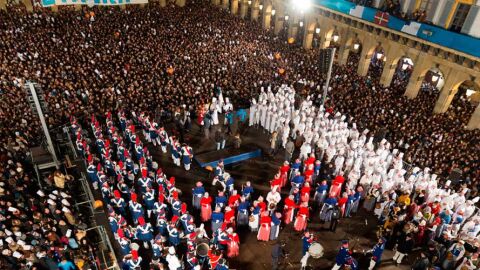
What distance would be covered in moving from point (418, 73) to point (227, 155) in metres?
14.8

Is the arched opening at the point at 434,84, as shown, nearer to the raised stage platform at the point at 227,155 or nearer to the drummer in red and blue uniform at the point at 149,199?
the raised stage platform at the point at 227,155

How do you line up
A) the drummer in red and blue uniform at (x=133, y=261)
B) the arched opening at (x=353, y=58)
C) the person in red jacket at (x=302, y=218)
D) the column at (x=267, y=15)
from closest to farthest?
the drummer in red and blue uniform at (x=133, y=261) → the person in red jacket at (x=302, y=218) → the arched opening at (x=353, y=58) → the column at (x=267, y=15)

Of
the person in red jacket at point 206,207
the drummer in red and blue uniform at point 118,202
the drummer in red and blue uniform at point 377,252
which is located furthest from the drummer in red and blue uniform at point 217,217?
the drummer in red and blue uniform at point 377,252

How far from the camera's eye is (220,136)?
1569 cm

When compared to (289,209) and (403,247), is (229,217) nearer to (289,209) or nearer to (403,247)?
(289,209)

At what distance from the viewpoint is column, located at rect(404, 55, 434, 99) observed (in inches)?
843

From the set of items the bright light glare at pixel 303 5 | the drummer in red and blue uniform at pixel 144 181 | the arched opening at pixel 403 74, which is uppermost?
the bright light glare at pixel 303 5

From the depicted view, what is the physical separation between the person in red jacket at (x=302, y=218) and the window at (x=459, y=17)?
16.5 meters

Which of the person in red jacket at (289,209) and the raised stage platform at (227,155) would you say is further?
the raised stage platform at (227,155)

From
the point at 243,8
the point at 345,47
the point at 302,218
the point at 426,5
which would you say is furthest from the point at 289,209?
the point at 243,8

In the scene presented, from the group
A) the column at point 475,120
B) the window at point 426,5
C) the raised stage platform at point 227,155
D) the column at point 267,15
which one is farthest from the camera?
the column at point 267,15

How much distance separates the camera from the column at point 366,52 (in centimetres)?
2488

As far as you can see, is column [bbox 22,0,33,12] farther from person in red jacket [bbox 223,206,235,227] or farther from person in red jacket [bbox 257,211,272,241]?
person in red jacket [bbox 257,211,272,241]

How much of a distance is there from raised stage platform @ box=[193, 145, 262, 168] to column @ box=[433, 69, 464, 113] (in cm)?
1291
